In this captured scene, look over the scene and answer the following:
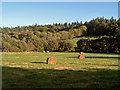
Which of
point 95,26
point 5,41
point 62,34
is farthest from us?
point 95,26

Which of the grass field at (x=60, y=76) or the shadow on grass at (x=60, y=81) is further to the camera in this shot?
the grass field at (x=60, y=76)

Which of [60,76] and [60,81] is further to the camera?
[60,76]

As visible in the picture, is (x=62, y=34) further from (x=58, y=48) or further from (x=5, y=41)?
(x=5, y=41)

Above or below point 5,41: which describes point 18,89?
below

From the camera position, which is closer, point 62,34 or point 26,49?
point 26,49

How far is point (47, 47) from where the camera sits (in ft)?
189

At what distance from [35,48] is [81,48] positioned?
14162 mm

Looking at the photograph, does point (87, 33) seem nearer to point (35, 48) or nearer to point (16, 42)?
point (35, 48)

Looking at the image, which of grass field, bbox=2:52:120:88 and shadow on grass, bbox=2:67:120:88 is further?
grass field, bbox=2:52:120:88

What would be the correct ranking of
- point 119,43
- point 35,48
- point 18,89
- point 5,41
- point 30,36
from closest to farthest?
1. point 18,89
2. point 119,43
3. point 5,41
4. point 35,48
5. point 30,36

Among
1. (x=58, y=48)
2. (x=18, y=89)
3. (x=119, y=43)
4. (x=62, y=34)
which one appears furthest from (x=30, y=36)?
(x=18, y=89)

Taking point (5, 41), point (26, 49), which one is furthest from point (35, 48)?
point (5, 41)

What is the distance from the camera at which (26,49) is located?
175 feet

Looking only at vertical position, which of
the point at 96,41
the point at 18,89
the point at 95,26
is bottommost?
the point at 18,89
